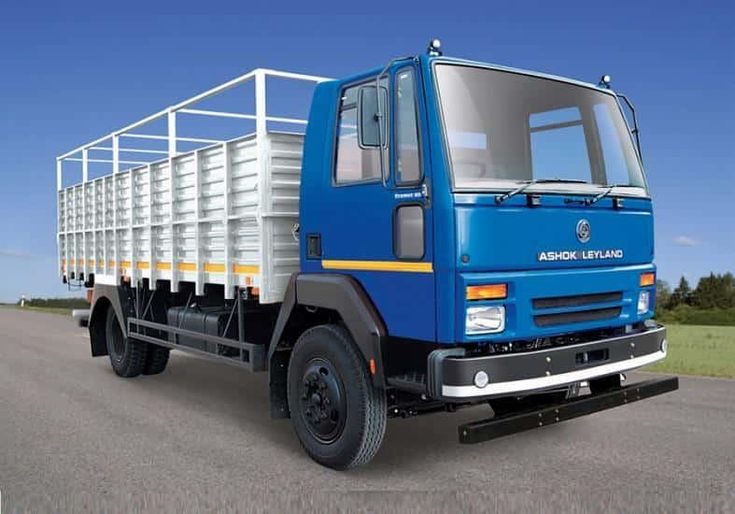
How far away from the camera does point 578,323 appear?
18.4ft

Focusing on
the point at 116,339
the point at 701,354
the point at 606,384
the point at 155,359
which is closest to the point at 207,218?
the point at 155,359

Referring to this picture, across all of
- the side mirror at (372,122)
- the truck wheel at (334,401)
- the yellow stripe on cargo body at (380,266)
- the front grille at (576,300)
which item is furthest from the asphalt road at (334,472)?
the side mirror at (372,122)

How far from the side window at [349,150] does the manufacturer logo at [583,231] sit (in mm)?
1595

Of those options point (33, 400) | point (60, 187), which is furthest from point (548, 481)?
point (60, 187)

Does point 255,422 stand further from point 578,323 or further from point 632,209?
point 632,209

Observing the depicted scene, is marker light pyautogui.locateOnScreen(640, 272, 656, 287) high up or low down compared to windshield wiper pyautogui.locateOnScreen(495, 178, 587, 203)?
down

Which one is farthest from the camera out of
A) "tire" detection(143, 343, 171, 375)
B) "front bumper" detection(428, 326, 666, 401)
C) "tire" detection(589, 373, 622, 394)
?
"tire" detection(143, 343, 171, 375)

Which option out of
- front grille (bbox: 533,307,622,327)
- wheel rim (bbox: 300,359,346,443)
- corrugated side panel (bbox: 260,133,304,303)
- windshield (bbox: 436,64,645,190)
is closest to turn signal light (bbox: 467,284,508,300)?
front grille (bbox: 533,307,622,327)

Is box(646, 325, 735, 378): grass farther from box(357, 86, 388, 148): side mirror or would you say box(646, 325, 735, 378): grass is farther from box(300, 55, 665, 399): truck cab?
box(357, 86, 388, 148): side mirror

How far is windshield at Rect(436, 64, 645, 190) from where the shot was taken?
17.1 feet

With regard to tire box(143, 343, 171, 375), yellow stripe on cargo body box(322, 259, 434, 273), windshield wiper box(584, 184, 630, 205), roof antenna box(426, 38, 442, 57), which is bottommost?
tire box(143, 343, 171, 375)

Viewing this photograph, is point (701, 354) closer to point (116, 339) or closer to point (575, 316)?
point (575, 316)

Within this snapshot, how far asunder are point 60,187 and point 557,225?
399 inches

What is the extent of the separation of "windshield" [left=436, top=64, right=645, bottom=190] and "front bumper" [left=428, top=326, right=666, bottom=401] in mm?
1151
